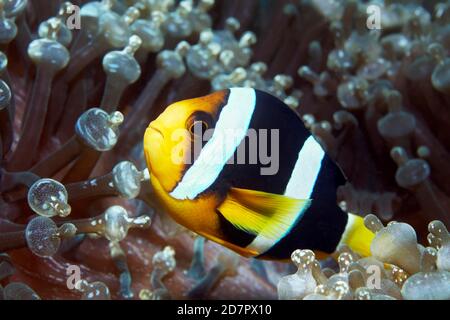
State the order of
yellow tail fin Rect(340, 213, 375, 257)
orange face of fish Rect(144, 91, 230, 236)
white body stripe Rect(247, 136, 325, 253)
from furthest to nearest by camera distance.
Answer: yellow tail fin Rect(340, 213, 375, 257), white body stripe Rect(247, 136, 325, 253), orange face of fish Rect(144, 91, 230, 236)

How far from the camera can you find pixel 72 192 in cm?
103

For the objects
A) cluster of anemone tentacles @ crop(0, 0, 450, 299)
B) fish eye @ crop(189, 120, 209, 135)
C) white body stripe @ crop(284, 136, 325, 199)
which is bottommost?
cluster of anemone tentacles @ crop(0, 0, 450, 299)

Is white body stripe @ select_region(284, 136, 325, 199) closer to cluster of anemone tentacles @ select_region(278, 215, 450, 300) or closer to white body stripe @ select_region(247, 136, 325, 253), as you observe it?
white body stripe @ select_region(247, 136, 325, 253)

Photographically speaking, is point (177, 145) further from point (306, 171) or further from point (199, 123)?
point (306, 171)

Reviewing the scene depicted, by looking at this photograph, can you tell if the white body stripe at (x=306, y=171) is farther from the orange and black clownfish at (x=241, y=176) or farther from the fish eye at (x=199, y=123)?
the fish eye at (x=199, y=123)

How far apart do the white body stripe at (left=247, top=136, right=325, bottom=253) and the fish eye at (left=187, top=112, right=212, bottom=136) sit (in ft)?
0.65

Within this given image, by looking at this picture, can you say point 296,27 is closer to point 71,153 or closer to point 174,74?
point 174,74

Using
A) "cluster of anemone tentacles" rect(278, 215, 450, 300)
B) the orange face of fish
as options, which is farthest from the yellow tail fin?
the orange face of fish

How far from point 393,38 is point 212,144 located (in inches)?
41.9

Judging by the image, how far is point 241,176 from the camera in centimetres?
94

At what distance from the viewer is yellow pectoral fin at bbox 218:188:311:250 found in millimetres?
928

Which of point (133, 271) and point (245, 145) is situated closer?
Result: point (245, 145)

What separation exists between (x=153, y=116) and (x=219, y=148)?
23.0 inches
